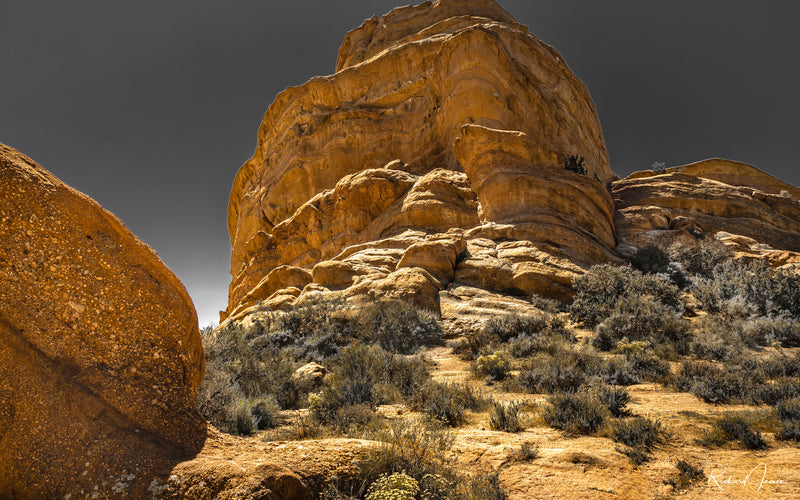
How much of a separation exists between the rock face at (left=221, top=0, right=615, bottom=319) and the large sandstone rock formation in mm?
8759

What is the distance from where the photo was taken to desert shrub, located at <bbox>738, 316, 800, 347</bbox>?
25.4ft

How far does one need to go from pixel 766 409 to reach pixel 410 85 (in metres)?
25.0

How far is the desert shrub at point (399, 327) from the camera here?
9203mm

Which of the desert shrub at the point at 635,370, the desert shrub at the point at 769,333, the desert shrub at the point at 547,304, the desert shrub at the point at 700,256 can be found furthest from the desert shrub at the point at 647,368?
the desert shrub at the point at 700,256

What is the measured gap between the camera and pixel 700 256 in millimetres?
15430

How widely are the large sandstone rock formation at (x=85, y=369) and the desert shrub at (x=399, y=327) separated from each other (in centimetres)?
641

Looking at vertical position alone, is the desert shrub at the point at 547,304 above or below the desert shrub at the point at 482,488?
above

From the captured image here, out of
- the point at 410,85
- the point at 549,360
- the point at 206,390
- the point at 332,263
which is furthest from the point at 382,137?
the point at 206,390

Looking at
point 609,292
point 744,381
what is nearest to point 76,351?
point 744,381

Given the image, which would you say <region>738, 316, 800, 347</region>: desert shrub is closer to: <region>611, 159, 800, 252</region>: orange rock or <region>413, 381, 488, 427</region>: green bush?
<region>413, 381, 488, 427</region>: green bush

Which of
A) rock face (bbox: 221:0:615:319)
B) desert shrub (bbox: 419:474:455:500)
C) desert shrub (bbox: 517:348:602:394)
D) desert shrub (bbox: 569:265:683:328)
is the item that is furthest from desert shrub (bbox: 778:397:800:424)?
rock face (bbox: 221:0:615:319)

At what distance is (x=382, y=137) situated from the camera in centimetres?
2478

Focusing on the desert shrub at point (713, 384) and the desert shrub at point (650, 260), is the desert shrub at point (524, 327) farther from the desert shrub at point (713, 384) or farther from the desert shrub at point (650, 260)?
the desert shrub at point (650, 260)

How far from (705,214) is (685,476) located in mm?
22036
